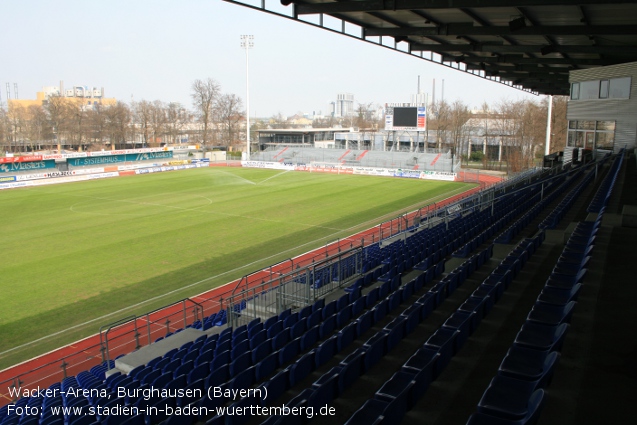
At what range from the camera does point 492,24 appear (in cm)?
1650

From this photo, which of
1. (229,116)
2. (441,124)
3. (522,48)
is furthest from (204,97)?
(522,48)

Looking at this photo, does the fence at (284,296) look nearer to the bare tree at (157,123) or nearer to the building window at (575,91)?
the building window at (575,91)

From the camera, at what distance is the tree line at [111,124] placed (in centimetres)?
8412

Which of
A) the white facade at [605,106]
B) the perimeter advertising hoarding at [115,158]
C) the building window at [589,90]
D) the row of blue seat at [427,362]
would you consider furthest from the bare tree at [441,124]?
the row of blue seat at [427,362]

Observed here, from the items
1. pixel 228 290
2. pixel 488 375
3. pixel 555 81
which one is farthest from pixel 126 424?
pixel 555 81

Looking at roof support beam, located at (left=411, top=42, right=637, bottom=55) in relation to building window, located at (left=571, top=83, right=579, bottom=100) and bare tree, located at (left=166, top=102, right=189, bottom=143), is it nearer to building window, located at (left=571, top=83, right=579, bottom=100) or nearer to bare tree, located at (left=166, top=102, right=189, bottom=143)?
building window, located at (left=571, top=83, right=579, bottom=100)

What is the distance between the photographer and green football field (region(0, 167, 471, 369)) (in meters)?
16.2

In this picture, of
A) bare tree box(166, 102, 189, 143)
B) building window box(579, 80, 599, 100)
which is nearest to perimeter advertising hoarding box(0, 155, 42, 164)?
bare tree box(166, 102, 189, 143)

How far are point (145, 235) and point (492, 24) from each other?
19.5 metres

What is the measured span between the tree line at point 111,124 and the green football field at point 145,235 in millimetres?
42408

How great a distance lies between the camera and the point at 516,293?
9.42 meters

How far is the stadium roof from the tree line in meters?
67.0

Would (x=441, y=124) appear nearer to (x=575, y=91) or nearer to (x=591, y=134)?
(x=591, y=134)

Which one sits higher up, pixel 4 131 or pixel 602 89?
pixel 602 89
